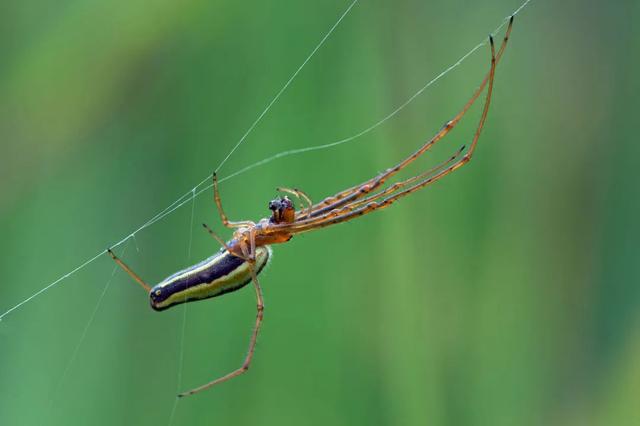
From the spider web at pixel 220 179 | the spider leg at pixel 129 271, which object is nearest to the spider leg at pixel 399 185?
the spider web at pixel 220 179

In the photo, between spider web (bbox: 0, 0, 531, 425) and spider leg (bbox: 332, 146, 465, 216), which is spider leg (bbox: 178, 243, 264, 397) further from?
spider leg (bbox: 332, 146, 465, 216)

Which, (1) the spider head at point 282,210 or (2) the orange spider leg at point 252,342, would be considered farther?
(1) the spider head at point 282,210

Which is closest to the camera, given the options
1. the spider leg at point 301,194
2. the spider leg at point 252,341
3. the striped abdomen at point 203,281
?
the striped abdomen at point 203,281

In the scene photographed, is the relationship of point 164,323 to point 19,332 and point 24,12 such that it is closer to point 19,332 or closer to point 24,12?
point 19,332

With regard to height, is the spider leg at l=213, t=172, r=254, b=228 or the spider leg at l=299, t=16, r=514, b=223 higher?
the spider leg at l=213, t=172, r=254, b=228

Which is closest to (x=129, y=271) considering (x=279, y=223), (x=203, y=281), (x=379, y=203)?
(x=203, y=281)

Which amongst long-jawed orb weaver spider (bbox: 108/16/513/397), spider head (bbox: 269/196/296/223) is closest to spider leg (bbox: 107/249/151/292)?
long-jawed orb weaver spider (bbox: 108/16/513/397)

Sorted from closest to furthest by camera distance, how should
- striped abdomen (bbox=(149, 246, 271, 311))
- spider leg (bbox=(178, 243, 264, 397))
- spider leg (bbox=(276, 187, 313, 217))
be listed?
striped abdomen (bbox=(149, 246, 271, 311)), spider leg (bbox=(178, 243, 264, 397)), spider leg (bbox=(276, 187, 313, 217))

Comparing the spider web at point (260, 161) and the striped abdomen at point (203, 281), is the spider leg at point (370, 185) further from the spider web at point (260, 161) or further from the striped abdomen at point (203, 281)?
the striped abdomen at point (203, 281)
